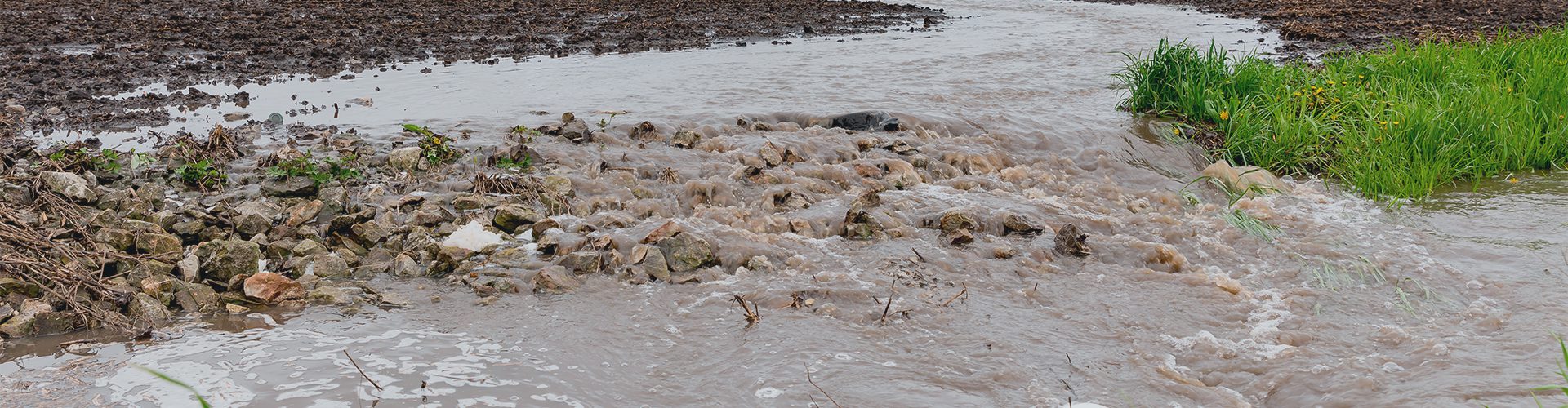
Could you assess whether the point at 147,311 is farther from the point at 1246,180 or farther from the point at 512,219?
the point at 1246,180

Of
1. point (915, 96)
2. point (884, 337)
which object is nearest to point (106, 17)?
point (915, 96)

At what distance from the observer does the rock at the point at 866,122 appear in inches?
349

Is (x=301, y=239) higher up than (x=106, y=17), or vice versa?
(x=106, y=17)

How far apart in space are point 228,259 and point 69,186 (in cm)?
163

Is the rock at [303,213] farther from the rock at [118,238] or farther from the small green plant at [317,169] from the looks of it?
the rock at [118,238]

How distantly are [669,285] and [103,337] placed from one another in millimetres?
2501

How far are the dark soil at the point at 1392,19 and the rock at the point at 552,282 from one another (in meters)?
12.1

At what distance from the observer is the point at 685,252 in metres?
5.49

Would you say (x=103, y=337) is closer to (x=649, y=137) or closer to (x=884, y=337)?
(x=884, y=337)

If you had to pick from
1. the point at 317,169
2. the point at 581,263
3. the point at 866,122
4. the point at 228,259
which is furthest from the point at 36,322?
the point at 866,122

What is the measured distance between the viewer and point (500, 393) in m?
3.83

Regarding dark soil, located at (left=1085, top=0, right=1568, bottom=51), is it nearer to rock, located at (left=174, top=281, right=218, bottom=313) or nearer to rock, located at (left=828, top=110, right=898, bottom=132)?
rock, located at (left=828, top=110, right=898, bottom=132)

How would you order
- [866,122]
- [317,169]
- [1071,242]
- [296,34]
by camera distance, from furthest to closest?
[296,34], [866,122], [317,169], [1071,242]

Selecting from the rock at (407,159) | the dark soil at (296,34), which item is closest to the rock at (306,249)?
the rock at (407,159)
